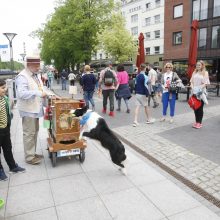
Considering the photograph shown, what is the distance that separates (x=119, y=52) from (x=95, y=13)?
486cm

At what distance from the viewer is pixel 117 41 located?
27.6 meters

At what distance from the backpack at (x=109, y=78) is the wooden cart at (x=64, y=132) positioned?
14.5 ft

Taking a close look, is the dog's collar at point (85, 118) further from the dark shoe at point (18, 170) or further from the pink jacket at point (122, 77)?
the pink jacket at point (122, 77)

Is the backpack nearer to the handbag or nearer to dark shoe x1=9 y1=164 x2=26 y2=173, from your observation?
the handbag

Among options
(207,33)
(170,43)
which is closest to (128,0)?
(170,43)

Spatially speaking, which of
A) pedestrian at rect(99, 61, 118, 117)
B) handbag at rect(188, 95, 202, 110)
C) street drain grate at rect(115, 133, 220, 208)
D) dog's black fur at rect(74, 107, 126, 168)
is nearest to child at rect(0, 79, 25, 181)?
dog's black fur at rect(74, 107, 126, 168)

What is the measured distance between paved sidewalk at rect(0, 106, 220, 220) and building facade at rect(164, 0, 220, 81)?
1955cm

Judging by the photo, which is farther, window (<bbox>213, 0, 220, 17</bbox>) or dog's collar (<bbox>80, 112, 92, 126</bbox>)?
window (<bbox>213, 0, 220, 17</bbox>)

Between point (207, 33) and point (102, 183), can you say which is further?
point (207, 33)

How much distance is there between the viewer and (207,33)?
26281 millimetres

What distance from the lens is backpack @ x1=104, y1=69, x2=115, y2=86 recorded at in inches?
362

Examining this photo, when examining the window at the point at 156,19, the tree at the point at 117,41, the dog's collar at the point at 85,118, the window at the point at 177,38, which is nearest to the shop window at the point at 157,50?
the window at the point at 156,19

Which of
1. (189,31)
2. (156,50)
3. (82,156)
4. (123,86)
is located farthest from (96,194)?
(156,50)

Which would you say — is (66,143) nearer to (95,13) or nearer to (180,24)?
(95,13)
